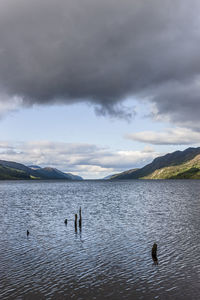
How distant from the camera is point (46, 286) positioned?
2212 centimetres

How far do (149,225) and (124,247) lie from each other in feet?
56.0

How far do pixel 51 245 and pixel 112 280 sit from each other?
15.3m

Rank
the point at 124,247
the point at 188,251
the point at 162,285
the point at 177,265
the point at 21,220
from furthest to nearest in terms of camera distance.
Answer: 1. the point at 21,220
2. the point at 124,247
3. the point at 188,251
4. the point at 177,265
5. the point at 162,285

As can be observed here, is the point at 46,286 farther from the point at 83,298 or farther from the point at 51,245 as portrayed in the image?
the point at 51,245

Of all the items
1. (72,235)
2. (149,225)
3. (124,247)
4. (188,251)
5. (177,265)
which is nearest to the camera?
(177,265)

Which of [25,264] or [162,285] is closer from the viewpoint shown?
[162,285]

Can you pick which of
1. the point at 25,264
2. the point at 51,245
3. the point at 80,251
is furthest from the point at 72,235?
the point at 25,264

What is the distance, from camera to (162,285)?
22078 mm

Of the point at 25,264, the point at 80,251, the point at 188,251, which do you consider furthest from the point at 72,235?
the point at 188,251

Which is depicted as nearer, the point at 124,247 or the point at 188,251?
the point at 188,251

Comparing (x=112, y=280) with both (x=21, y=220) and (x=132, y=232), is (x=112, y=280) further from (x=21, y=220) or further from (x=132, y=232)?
(x=21, y=220)

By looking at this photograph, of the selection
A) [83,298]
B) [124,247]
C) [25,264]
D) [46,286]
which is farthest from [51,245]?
[83,298]

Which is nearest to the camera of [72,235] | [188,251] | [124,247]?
[188,251]

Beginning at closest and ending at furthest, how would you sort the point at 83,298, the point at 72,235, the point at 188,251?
the point at 83,298 < the point at 188,251 < the point at 72,235
